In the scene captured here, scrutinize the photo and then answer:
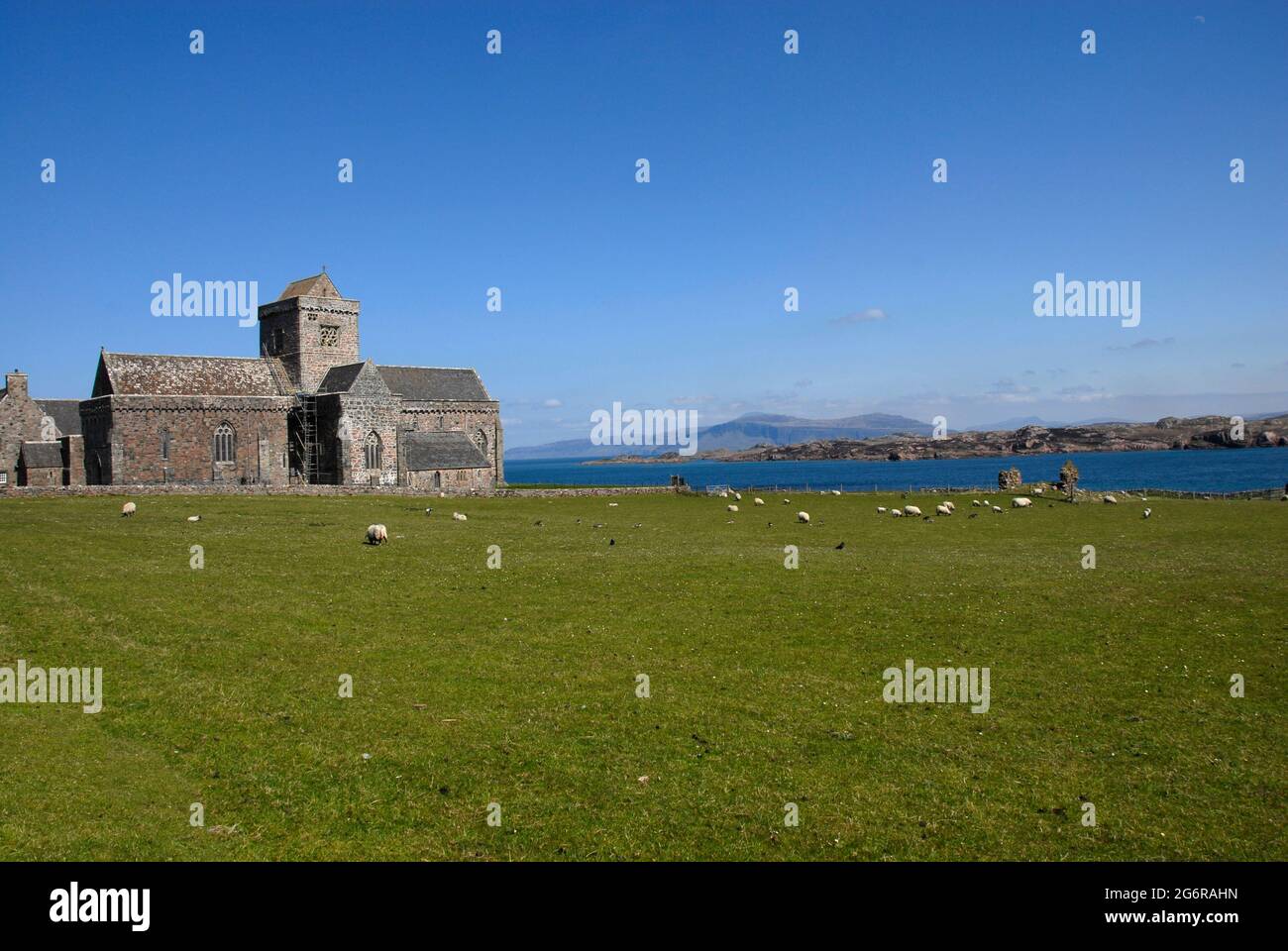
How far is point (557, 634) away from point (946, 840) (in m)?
10.8

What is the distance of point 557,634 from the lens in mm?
19344

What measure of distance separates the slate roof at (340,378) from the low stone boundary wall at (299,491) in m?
12.7

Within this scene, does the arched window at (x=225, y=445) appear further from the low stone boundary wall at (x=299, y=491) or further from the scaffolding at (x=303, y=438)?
the low stone boundary wall at (x=299, y=491)

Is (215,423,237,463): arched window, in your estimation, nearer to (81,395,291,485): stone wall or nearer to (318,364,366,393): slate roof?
(81,395,291,485): stone wall

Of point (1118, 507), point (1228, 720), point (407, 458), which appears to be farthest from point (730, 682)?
point (407, 458)

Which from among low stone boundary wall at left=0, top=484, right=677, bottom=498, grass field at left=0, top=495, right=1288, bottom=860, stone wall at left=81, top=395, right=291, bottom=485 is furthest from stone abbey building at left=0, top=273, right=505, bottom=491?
grass field at left=0, top=495, right=1288, bottom=860

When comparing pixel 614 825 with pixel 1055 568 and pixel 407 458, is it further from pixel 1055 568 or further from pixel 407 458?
pixel 407 458

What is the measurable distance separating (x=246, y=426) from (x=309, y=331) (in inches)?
556

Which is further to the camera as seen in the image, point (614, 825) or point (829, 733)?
point (829, 733)

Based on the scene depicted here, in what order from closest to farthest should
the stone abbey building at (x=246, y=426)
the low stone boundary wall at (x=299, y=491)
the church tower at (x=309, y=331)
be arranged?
the low stone boundary wall at (x=299, y=491) < the stone abbey building at (x=246, y=426) < the church tower at (x=309, y=331)

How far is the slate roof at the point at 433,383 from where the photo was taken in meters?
87.6

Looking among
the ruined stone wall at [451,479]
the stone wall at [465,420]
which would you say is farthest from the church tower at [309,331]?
the ruined stone wall at [451,479]
